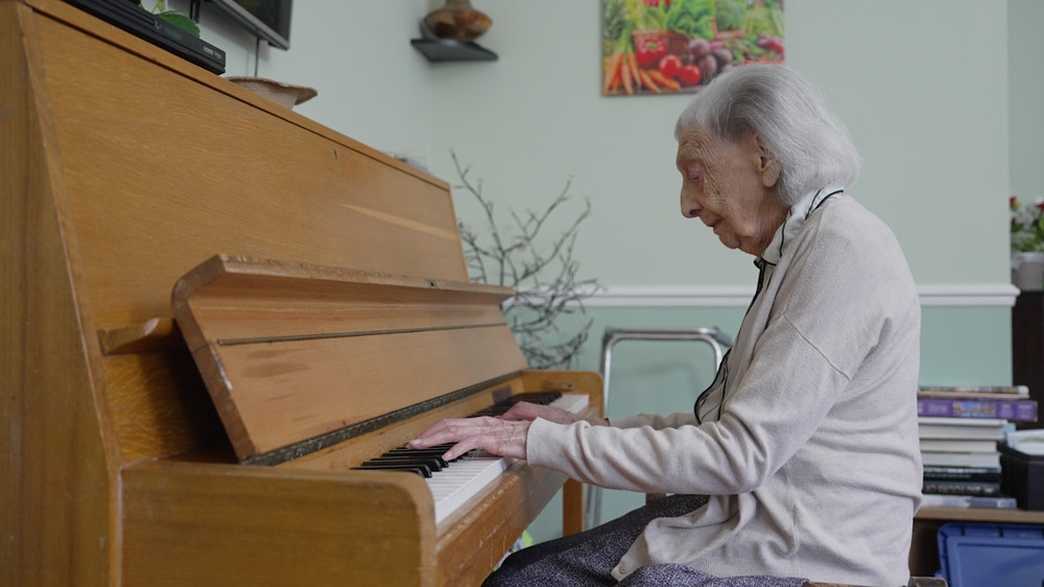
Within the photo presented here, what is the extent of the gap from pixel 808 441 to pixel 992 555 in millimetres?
1642

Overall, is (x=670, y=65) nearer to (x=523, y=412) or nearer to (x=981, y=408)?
(x=981, y=408)

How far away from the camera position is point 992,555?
2482mm

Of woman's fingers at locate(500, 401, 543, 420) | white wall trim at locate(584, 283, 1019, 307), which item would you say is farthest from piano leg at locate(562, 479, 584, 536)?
white wall trim at locate(584, 283, 1019, 307)

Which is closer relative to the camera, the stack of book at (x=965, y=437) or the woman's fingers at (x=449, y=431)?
the woman's fingers at (x=449, y=431)

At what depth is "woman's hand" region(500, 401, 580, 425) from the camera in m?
1.60

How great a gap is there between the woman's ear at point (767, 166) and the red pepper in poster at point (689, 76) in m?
1.98

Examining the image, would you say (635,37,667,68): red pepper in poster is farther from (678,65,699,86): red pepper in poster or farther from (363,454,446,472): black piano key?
(363,454,446,472): black piano key

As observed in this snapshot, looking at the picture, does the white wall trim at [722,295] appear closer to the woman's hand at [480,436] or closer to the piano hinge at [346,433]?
the piano hinge at [346,433]

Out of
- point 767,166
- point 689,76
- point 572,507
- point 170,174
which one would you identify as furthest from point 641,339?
point 170,174

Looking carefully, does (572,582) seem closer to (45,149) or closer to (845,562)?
(845,562)

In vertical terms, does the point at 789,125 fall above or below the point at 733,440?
above

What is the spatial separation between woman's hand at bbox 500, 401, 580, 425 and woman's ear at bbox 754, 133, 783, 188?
0.55 m

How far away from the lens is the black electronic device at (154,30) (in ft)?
3.42

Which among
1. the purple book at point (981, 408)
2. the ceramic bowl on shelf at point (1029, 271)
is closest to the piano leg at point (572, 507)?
the purple book at point (981, 408)
